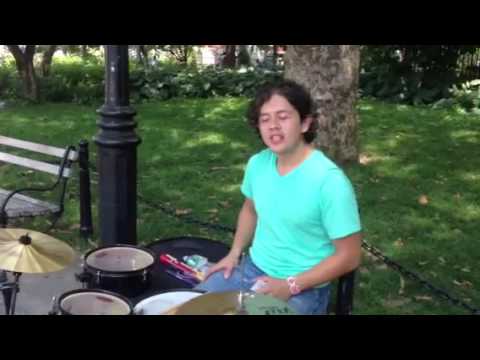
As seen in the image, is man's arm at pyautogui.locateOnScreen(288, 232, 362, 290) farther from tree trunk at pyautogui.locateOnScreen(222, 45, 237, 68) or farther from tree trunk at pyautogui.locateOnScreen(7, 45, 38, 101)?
tree trunk at pyautogui.locateOnScreen(222, 45, 237, 68)

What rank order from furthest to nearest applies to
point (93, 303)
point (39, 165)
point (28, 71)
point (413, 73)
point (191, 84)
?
point (191, 84), point (413, 73), point (28, 71), point (39, 165), point (93, 303)

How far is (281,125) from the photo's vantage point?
2.76m

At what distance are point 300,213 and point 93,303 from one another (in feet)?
2.88

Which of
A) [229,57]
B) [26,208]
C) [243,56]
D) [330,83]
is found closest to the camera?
[26,208]

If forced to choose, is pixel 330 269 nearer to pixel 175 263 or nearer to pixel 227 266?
pixel 227 266

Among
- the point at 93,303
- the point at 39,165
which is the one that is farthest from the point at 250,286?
the point at 39,165

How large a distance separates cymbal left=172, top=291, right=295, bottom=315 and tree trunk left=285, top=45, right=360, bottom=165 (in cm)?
443

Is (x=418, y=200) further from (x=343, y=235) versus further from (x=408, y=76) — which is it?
(x=408, y=76)

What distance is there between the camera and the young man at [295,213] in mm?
2609

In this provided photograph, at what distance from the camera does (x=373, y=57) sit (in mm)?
13914

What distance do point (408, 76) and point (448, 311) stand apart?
381 inches

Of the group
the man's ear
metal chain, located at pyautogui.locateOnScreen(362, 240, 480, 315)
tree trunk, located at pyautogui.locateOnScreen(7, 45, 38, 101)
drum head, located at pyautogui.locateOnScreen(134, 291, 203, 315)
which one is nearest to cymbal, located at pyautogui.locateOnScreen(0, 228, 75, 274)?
drum head, located at pyautogui.locateOnScreen(134, 291, 203, 315)

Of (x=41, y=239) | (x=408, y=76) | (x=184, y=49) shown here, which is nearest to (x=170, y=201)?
(x=41, y=239)

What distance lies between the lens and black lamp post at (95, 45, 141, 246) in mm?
3599
